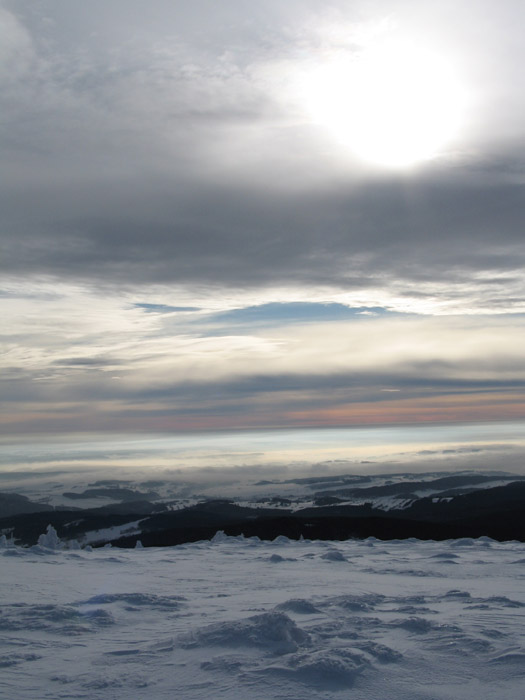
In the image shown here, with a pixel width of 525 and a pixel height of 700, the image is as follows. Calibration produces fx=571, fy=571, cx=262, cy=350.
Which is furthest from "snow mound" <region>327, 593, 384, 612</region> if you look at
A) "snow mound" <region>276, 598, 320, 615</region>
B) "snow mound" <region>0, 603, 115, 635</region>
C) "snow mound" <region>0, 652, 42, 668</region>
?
"snow mound" <region>0, 652, 42, 668</region>

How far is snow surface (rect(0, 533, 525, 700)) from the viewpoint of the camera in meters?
7.43

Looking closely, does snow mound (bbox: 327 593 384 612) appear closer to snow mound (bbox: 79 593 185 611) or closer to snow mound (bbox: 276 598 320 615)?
snow mound (bbox: 276 598 320 615)

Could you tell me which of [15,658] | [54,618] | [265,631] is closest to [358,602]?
[265,631]

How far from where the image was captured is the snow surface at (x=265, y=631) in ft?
24.4

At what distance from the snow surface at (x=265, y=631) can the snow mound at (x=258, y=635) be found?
2 cm

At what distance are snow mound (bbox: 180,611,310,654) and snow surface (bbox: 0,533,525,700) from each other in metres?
0.02

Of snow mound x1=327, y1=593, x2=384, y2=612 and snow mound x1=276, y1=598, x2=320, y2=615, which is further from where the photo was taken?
snow mound x1=327, y1=593, x2=384, y2=612

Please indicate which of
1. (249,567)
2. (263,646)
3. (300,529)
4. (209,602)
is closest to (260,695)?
(263,646)

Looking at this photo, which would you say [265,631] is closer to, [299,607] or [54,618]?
[299,607]

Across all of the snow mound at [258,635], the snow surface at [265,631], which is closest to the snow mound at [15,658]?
the snow surface at [265,631]

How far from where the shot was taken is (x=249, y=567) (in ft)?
57.9

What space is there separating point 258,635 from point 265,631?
133 millimetres

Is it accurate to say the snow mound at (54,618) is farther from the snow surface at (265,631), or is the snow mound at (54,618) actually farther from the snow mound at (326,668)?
the snow mound at (326,668)

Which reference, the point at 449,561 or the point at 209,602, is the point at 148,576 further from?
the point at 449,561
